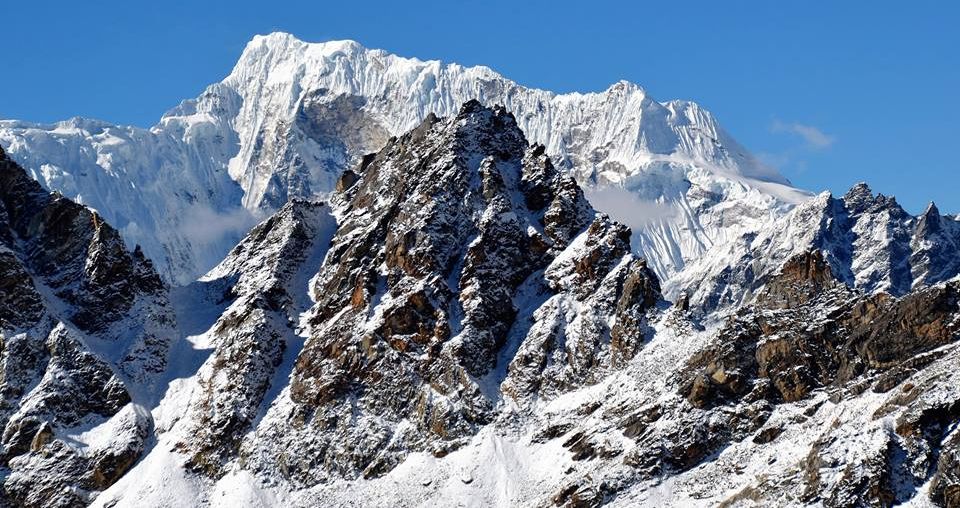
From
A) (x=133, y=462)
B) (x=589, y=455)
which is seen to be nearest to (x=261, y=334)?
(x=133, y=462)

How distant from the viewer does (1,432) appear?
13725 centimetres

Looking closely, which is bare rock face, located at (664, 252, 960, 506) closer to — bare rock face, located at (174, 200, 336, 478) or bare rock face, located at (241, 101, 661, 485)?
bare rock face, located at (241, 101, 661, 485)

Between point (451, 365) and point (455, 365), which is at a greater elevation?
point (451, 365)

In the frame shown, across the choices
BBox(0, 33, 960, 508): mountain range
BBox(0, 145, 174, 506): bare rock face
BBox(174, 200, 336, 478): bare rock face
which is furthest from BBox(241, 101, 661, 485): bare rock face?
BBox(0, 145, 174, 506): bare rock face

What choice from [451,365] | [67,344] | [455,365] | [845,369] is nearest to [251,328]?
[67,344]

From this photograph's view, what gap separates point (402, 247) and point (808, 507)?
207 feet

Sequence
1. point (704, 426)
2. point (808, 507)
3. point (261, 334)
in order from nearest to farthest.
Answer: point (808, 507), point (704, 426), point (261, 334)

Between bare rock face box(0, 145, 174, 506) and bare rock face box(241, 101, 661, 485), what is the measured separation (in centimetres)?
1688

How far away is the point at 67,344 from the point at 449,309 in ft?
132

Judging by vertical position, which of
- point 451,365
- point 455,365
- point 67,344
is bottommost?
point 455,365

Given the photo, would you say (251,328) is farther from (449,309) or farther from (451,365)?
(451,365)

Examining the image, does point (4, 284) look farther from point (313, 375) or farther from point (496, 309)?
point (496, 309)

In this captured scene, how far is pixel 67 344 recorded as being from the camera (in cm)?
14312

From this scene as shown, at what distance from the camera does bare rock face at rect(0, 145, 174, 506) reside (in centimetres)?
13462
